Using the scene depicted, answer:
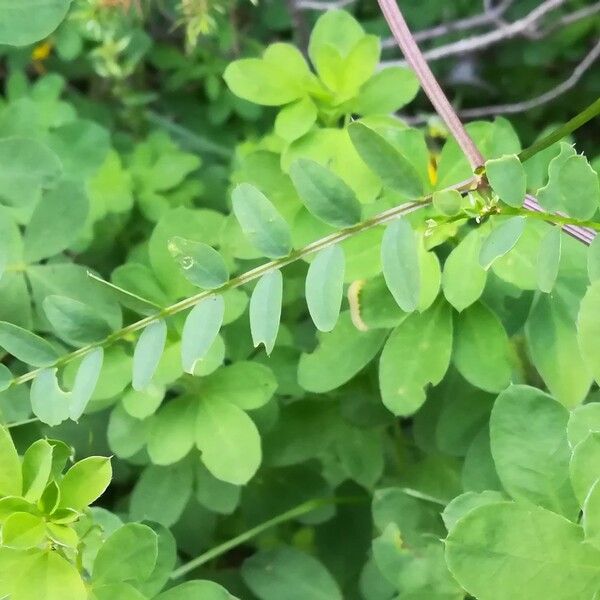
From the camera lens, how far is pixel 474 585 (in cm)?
50

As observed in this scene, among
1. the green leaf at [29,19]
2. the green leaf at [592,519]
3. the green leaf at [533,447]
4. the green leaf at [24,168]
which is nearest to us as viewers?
the green leaf at [592,519]

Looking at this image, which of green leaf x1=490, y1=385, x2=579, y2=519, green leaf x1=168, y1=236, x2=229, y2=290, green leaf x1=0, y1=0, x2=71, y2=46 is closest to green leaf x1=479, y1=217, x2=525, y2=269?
green leaf x1=490, y1=385, x2=579, y2=519

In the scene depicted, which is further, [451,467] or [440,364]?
[451,467]

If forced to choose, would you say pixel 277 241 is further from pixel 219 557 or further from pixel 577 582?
Result: pixel 219 557

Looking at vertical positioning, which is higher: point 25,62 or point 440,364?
point 25,62

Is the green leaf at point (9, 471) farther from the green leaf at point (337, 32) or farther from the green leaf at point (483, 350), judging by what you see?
the green leaf at point (337, 32)

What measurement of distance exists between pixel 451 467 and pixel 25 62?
1.07 metres

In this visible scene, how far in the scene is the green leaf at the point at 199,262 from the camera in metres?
0.63

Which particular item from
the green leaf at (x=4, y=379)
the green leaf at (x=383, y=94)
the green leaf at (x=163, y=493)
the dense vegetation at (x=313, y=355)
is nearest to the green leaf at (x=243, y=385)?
the dense vegetation at (x=313, y=355)

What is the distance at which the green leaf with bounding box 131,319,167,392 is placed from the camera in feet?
2.09

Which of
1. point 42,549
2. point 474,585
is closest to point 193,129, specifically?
point 42,549

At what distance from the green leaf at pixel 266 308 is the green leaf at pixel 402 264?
9cm

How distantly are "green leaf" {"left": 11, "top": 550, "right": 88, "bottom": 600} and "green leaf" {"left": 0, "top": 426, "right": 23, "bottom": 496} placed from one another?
53mm

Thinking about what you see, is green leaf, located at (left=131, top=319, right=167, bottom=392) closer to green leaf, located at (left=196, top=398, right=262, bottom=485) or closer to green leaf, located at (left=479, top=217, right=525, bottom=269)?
green leaf, located at (left=196, top=398, right=262, bottom=485)
